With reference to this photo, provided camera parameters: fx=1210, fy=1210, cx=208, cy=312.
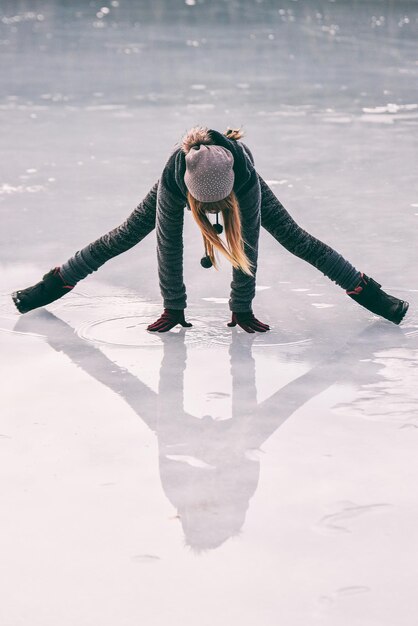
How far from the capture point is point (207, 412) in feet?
12.5

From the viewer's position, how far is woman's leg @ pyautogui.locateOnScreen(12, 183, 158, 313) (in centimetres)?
487

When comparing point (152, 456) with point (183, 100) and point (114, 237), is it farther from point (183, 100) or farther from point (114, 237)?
point (183, 100)

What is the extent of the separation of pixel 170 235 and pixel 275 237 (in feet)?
1.69

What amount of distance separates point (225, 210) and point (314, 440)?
104 cm

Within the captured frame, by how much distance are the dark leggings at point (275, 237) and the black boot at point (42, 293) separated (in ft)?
0.36

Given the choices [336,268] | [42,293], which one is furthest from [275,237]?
[42,293]

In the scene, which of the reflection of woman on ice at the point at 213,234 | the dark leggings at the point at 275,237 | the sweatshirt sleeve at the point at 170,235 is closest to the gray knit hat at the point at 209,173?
the reflection of woman on ice at the point at 213,234

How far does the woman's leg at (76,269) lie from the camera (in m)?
4.87

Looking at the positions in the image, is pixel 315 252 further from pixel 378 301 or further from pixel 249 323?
pixel 249 323

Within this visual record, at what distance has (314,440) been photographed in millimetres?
3553

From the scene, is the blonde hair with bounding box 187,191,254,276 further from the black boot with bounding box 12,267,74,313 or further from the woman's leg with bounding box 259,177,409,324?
the black boot with bounding box 12,267,74,313

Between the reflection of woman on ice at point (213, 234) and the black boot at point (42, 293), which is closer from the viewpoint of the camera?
the reflection of woman on ice at point (213, 234)

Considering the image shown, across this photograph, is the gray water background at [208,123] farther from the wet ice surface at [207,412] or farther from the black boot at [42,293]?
the black boot at [42,293]

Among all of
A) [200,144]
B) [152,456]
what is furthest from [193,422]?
[200,144]
